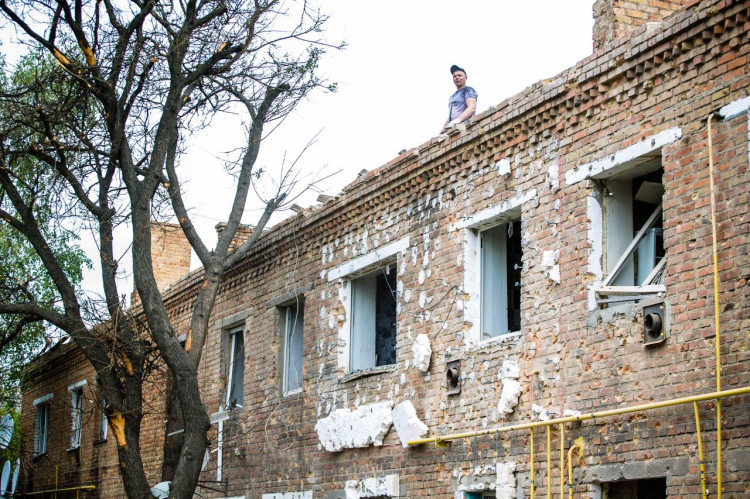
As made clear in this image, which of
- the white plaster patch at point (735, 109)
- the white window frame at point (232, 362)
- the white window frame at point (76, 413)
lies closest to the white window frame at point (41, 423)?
the white window frame at point (76, 413)

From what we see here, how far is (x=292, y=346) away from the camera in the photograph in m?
15.3

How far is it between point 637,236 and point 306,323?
6.15m

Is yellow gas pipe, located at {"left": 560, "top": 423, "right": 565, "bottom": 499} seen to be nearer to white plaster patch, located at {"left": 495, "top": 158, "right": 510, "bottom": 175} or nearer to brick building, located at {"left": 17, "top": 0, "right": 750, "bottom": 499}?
brick building, located at {"left": 17, "top": 0, "right": 750, "bottom": 499}

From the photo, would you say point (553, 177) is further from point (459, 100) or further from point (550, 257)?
point (459, 100)

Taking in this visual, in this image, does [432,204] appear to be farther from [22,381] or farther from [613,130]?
[22,381]

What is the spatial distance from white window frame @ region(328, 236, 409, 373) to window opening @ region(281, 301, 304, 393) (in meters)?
1.24

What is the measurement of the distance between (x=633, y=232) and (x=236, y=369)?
873cm

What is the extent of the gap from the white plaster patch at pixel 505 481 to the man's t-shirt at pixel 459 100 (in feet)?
15.9

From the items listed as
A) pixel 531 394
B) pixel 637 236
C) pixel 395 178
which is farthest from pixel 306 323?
pixel 637 236

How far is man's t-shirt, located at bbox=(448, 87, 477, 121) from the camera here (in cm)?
1320

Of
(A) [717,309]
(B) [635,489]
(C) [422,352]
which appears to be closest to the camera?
(A) [717,309]

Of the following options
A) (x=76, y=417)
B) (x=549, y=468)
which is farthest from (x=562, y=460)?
(x=76, y=417)

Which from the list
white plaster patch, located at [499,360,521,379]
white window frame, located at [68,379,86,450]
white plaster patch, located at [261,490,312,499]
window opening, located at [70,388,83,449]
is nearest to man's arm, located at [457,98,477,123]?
white plaster patch, located at [499,360,521,379]

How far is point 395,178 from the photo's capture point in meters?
12.8
